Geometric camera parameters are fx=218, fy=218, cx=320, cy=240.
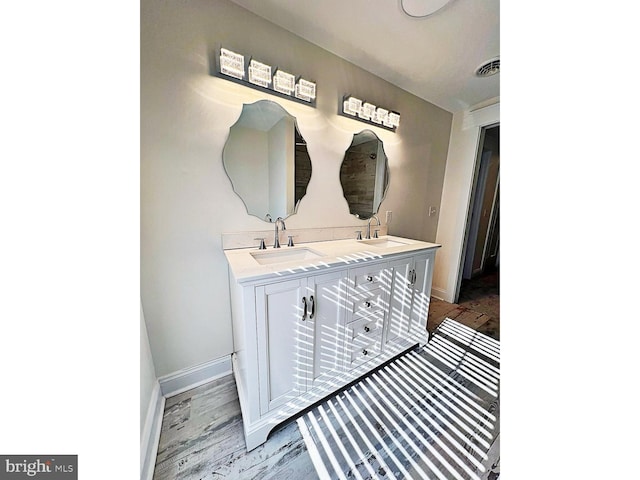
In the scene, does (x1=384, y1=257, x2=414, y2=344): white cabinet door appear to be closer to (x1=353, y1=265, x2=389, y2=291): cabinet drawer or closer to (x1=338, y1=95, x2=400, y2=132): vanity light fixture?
(x1=353, y1=265, x2=389, y2=291): cabinet drawer

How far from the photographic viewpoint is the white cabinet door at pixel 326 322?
116 cm

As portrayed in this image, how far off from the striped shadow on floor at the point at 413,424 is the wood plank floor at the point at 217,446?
9 cm

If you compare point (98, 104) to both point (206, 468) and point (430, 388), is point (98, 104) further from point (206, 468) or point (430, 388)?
point (430, 388)

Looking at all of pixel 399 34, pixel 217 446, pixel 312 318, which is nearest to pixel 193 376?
pixel 217 446

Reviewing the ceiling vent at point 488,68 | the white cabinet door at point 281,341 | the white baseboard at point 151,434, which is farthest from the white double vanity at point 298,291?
the ceiling vent at point 488,68

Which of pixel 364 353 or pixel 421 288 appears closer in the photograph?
pixel 364 353

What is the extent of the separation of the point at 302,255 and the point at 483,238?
11.0ft

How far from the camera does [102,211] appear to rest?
1.32ft

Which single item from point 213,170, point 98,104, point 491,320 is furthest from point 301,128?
point 491,320

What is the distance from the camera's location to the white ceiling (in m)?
1.25

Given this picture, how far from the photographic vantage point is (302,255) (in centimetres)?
157

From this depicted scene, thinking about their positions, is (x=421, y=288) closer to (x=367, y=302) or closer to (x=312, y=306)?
(x=367, y=302)

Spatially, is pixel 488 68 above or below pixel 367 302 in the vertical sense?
above
